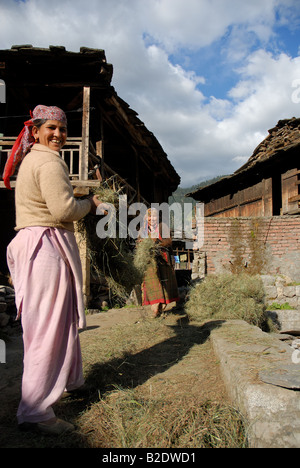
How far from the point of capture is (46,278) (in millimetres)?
1791

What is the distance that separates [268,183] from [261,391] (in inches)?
415

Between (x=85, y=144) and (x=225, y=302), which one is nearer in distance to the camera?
(x=225, y=302)

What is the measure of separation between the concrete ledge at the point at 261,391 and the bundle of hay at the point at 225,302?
66.5 inches

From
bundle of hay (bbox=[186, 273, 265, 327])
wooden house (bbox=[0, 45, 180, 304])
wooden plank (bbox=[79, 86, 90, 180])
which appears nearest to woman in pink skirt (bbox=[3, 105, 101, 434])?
wooden house (bbox=[0, 45, 180, 304])

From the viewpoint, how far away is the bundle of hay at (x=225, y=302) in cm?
454

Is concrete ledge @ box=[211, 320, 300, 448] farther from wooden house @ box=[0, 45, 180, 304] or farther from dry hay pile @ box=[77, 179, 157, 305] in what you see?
wooden house @ box=[0, 45, 180, 304]

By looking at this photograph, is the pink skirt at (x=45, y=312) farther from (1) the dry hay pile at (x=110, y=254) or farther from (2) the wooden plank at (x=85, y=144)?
(2) the wooden plank at (x=85, y=144)

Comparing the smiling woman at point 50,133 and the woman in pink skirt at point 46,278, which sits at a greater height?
the smiling woman at point 50,133

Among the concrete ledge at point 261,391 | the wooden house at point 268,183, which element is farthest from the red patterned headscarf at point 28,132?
the wooden house at point 268,183

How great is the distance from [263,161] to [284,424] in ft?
33.3

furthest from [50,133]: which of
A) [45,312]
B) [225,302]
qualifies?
[225,302]

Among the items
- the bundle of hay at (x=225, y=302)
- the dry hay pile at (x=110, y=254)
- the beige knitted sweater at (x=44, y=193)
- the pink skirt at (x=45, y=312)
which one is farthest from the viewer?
the bundle of hay at (x=225, y=302)

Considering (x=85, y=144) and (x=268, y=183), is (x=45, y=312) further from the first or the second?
(x=268, y=183)
